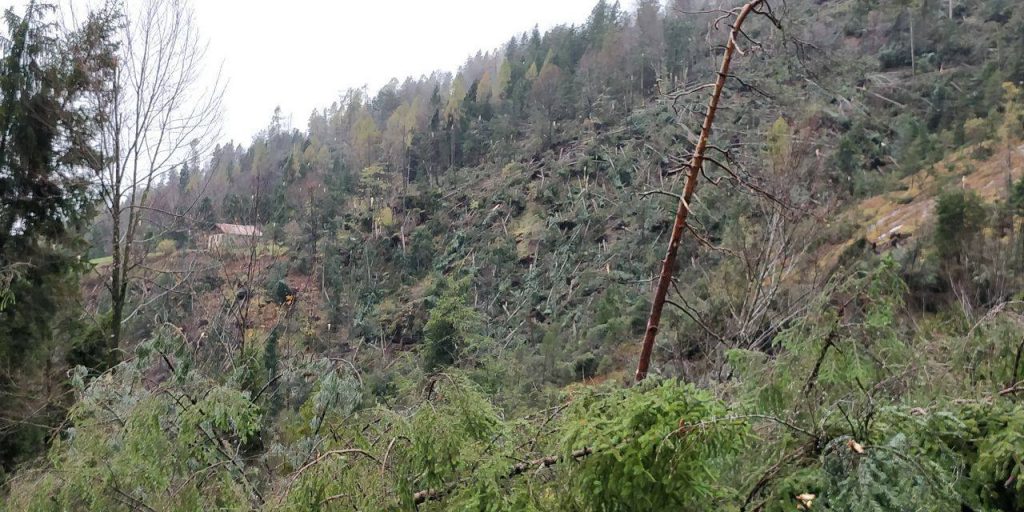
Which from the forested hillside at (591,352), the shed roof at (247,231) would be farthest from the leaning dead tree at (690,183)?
the shed roof at (247,231)

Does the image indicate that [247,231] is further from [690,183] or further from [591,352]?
[591,352]

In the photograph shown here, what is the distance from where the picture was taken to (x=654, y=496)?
4.96 ft

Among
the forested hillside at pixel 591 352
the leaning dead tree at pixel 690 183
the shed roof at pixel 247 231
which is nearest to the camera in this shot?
the forested hillside at pixel 591 352

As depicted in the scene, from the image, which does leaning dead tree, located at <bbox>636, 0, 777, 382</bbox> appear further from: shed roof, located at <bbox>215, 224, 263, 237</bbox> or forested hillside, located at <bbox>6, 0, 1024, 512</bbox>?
shed roof, located at <bbox>215, 224, 263, 237</bbox>

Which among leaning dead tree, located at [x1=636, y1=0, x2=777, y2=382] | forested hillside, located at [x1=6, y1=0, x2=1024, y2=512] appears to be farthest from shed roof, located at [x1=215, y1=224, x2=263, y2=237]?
leaning dead tree, located at [x1=636, y1=0, x2=777, y2=382]

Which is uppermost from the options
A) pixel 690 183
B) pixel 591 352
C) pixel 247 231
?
pixel 690 183

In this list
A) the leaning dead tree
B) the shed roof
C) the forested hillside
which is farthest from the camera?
the shed roof

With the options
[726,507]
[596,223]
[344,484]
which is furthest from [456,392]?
[596,223]

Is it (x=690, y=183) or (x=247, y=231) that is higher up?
(x=690, y=183)

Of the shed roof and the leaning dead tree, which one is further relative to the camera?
the shed roof

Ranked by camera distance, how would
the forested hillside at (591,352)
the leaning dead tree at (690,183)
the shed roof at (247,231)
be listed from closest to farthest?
the forested hillside at (591,352) → the leaning dead tree at (690,183) → the shed roof at (247,231)

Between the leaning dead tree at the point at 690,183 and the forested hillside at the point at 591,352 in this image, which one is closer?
the forested hillside at the point at 591,352

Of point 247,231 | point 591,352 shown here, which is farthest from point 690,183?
point 591,352

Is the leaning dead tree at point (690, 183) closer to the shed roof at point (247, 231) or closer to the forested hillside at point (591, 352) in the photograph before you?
the forested hillside at point (591, 352)
